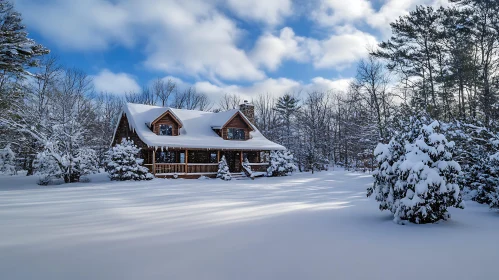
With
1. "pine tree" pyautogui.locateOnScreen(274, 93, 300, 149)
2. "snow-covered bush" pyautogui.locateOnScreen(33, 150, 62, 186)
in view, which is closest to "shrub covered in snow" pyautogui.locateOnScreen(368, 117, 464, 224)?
"snow-covered bush" pyautogui.locateOnScreen(33, 150, 62, 186)

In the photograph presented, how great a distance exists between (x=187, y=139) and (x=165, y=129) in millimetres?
1936

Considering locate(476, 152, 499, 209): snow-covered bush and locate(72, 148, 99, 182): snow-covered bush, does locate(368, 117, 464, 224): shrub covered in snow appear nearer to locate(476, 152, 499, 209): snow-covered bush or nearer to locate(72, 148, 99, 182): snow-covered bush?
locate(476, 152, 499, 209): snow-covered bush

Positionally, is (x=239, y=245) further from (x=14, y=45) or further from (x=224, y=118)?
(x=224, y=118)

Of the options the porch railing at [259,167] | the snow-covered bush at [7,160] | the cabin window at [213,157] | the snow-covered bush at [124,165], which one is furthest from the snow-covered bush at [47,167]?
the porch railing at [259,167]

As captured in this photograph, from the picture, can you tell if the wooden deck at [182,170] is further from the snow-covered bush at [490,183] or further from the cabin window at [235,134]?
the snow-covered bush at [490,183]

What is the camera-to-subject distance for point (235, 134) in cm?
2514

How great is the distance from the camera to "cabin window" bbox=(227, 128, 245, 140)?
81.3ft

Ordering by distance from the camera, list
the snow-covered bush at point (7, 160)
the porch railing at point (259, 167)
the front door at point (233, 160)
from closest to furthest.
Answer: the snow-covered bush at point (7, 160)
the porch railing at point (259, 167)
the front door at point (233, 160)

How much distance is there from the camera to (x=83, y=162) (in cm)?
1902

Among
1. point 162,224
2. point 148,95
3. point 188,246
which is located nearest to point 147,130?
point 162,224

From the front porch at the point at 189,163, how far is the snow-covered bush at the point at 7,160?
10.1 metres

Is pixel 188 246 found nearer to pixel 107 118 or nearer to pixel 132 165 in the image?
pixel 132 165

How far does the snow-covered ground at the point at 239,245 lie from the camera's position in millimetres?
3619

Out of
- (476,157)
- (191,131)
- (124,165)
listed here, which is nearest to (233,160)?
(191,131)
